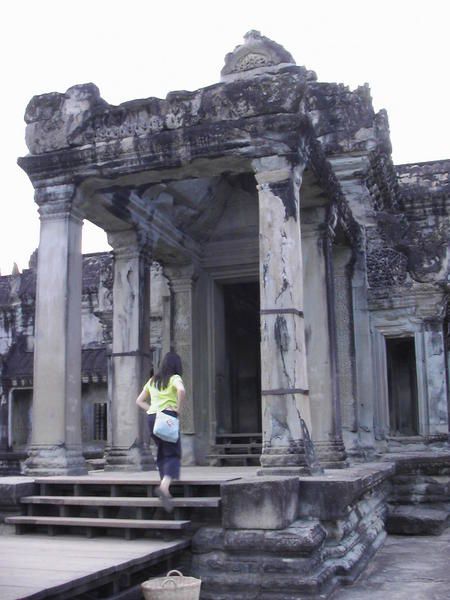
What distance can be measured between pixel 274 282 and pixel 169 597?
3609mm

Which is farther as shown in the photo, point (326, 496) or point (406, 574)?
point (406, 574)

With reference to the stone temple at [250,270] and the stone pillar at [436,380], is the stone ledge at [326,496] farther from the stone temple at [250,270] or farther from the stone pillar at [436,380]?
the stone pillar at [436,380]

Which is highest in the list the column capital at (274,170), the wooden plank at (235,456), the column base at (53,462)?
the column capital at (274,170)

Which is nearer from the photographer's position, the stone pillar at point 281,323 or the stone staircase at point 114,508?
the stone staircase at point 114,508

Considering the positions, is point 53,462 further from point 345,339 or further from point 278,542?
point 345,339

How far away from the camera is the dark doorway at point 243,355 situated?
542 inches

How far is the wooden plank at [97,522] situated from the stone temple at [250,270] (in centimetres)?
113

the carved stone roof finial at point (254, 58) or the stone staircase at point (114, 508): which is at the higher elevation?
the carved stone roof finial at point (254, 58)

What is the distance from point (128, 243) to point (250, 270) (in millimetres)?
2387

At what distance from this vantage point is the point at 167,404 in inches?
291

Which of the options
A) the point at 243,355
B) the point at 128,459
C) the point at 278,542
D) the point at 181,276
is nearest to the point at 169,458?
the point at 278,542

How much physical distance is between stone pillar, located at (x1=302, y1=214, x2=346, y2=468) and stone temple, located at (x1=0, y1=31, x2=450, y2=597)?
22mm

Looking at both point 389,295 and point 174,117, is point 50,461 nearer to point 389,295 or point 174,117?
point 174,117

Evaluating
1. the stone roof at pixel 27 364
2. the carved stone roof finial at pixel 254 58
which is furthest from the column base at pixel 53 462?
the stone roof at pixel 27 364
